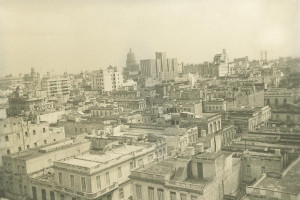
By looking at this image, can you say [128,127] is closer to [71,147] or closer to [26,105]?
[71,147]

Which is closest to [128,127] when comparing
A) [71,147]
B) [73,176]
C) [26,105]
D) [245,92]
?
[71,147]

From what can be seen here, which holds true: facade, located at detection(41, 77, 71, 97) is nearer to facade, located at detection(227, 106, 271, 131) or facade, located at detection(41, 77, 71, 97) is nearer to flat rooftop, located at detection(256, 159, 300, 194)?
facade, located at detection(227, 106, 271, 131)

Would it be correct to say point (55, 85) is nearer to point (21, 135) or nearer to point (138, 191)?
point (21, 135)

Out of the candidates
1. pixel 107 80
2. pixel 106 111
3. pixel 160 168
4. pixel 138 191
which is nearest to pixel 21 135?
pixel 106 111

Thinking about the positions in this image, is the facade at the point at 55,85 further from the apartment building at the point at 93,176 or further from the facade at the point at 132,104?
the apartment building at the point at 93,176

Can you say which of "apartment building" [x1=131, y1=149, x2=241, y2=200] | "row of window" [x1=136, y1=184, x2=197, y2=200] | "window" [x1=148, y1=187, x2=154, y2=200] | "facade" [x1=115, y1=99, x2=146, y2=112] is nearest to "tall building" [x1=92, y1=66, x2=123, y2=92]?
"facade" [x1=115, y1=99, x2=146, y2=112]

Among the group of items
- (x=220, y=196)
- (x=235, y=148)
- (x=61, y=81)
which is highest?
(x=61, y=81)

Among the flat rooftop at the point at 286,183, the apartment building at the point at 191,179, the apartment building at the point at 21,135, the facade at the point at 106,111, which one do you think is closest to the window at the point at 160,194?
the apartment building at the point at 191,179
